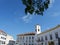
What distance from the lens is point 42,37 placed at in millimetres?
45688

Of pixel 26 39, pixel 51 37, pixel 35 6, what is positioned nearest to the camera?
pixel 35 6

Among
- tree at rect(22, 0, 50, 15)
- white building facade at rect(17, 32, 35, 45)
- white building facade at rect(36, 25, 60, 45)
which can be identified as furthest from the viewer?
white building facade at rect(17, 32, 35, 45)

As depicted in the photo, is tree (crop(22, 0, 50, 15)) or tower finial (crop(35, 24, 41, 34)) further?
tower finial (crop(35, 24, 41, 34))

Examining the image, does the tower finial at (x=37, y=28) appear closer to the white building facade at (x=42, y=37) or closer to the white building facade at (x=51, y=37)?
the white building facade at (x=42, y=37)

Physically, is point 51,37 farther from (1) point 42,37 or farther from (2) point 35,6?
(2) point 35,6

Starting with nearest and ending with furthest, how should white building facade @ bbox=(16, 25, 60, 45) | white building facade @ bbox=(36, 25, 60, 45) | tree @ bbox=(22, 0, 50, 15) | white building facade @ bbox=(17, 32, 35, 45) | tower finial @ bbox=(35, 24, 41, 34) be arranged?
1. tree @ bbox=(22, 0, 50, 15)
2. white building facade @ bbox=(36, 25, 60, 45)
3. white building facade @ bbox=(16, 25, 60, 45)
4. tower finial @ bbox=(35, 24, 41, 34)
5. white building facade @ bbox=(17, 32, 35, 45)

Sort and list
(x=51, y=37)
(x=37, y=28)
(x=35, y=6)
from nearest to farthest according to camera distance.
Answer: (x=35, y=6)
(x=51, y=37)
(x=37, y=28)

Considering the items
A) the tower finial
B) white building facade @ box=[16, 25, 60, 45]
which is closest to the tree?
white building facade @ box=[16, 25, 60, 45]

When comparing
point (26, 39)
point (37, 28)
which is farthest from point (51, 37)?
point (26, 39)

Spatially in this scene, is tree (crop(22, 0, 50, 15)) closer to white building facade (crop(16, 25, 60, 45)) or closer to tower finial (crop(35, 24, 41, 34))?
white building facade (crop(16, 25, 60, 45))

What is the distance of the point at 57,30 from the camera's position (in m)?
36.2

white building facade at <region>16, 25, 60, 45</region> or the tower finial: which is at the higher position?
the tower finial

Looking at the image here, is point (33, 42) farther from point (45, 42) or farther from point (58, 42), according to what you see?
point (58, 42)

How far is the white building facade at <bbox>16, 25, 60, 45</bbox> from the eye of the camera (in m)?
36.6
